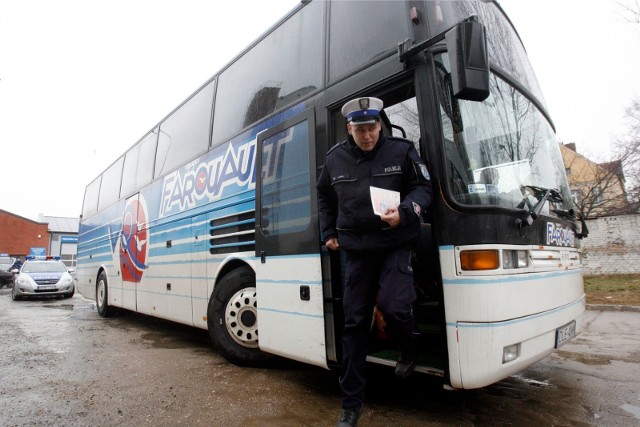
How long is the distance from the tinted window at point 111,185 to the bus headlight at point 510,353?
26.6ft

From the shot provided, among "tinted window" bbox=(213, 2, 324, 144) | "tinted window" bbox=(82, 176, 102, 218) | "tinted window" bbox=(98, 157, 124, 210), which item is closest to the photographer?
"tinted window" bbox=(213, 2, 324, 144)

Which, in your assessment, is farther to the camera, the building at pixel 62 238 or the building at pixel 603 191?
the building at pixel 62 238

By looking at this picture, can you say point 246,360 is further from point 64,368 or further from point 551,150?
point 551,150

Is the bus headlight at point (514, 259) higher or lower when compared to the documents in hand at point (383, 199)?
lower

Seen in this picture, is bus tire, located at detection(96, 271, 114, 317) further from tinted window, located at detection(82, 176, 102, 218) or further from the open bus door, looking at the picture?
the open bus door

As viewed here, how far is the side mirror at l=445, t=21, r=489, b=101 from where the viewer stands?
2.29 m

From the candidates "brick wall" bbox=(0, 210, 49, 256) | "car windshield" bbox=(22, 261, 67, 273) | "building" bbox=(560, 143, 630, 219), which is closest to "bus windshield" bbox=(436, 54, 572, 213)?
"car windshield" bbox=(22, 261, 67, 273)

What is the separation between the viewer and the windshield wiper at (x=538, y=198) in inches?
102

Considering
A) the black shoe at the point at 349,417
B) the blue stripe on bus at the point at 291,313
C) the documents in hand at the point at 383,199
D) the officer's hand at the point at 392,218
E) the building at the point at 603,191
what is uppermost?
the building at the point at 603,191

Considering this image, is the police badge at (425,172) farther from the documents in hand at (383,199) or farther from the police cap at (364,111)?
the police cap at (364,111)

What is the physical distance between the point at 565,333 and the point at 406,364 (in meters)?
1.33

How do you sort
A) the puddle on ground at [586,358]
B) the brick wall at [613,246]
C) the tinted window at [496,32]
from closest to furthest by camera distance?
1. the tinted window at [496,32]
2. the puddle on ground at [586,358]
3. the brick wall at [613,246]

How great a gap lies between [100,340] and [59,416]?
11.3ft

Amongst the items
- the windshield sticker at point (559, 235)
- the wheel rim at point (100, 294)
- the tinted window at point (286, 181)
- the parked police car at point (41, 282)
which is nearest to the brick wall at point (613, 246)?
the windshield sticker at point (559, 235)
